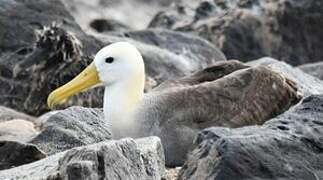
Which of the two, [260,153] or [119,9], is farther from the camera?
[119,9]

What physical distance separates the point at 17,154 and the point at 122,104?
1.08 meters

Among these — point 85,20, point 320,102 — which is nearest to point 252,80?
point 320,102

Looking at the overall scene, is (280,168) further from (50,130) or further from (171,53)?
(171,53)

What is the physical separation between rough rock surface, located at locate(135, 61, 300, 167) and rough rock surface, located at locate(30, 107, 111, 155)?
0.53 metres

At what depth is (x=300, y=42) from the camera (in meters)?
18.0

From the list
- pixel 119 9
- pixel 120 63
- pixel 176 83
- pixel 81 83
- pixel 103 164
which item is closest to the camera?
pixel 103 164

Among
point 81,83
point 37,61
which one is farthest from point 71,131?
point 37,61

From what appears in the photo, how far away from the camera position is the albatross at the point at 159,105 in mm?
8555

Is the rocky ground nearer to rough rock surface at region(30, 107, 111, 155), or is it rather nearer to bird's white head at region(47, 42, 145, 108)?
rough rock surface at region(30, 107, 111, 155)

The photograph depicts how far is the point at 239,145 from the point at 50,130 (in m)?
2.75

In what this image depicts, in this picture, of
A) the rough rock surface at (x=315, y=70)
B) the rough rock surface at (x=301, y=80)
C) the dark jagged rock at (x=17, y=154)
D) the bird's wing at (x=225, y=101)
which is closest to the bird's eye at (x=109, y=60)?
the bird's wing at (x=225, y=101)

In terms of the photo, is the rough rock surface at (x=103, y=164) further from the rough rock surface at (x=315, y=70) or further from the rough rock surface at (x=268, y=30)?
the rough rock surface at (x=268, y=30)

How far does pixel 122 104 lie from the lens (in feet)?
28.6

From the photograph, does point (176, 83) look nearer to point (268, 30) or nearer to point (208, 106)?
point (208, 106)
